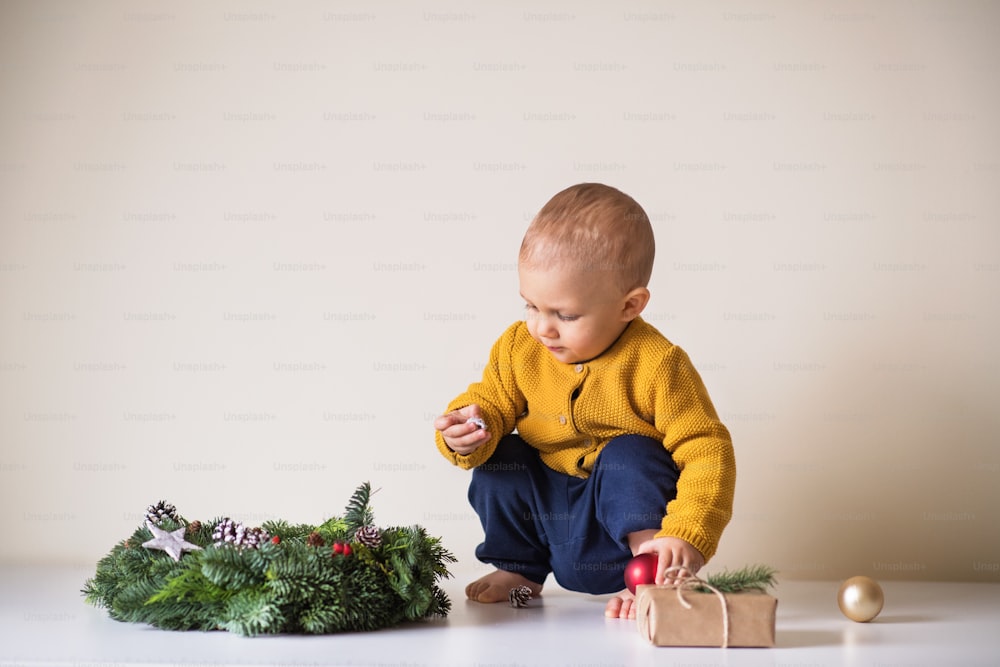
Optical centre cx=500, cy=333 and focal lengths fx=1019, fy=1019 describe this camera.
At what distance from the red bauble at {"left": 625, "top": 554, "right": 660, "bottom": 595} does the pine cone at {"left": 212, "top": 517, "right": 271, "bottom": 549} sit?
48 centimetres

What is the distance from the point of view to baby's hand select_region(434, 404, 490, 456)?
1475 mm

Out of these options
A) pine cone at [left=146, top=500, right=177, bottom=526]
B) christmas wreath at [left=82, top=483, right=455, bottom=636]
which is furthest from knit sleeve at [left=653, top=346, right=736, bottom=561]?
pine cone at [left=146, top=500, right=177, bottom=526]

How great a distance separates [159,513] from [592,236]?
707 millimetres

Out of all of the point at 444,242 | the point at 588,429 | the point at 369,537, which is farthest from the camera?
the point at 444,242

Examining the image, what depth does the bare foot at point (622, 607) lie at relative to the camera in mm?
1414

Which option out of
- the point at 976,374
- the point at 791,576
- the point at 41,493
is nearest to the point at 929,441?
the point at 976,374

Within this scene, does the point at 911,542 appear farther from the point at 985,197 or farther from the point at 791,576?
the point at 985,197

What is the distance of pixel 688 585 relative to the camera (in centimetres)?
121

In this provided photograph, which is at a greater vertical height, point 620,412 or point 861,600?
point 620,412

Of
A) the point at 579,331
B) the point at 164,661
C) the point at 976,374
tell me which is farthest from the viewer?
the point at 976,374

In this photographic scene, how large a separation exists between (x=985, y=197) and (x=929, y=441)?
0.50 meters

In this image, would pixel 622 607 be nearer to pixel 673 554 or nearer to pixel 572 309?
pixel 673 554

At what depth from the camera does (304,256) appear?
6.93ft

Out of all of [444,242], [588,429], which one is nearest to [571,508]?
[588,429]
